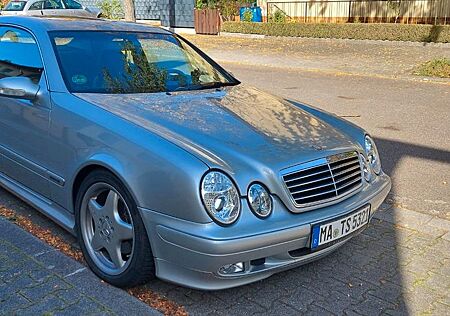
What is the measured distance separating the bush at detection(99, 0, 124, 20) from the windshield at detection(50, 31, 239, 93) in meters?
19.9

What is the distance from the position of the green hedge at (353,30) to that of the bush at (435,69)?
359 centimetres

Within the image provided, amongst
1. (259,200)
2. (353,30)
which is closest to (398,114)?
(259,200)

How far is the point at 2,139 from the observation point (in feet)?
13.4

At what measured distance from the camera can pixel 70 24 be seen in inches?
161

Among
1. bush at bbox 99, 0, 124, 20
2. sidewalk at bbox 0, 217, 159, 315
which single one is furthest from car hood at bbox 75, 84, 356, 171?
bush at bbox 99, 0, 124, 20

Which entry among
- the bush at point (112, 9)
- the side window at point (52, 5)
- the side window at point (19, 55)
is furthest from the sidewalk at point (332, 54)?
the side window at point (19, 55)

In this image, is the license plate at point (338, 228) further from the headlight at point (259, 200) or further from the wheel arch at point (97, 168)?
the wheel arch at point (97, 168)

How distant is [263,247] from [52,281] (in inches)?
53.1

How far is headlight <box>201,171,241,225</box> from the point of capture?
263cm

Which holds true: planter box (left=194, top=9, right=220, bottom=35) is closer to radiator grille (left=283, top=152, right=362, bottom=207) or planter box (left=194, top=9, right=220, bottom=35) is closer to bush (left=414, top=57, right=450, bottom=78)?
bush (left=414, top=57, right=450, bottom=78)

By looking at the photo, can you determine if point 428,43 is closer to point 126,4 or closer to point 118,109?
point 126,4

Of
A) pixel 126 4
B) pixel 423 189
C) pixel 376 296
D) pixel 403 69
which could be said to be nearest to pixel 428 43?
pixel 403 69

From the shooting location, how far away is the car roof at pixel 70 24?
A: 13.1ft

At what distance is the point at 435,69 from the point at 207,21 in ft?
41.7
